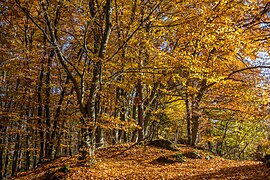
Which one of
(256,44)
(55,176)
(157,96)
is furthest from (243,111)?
(55,176)

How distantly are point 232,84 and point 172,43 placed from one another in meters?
4.19

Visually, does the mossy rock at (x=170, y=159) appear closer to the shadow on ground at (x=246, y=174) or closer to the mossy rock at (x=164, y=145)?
the mossy rock at (x=164, y=145)

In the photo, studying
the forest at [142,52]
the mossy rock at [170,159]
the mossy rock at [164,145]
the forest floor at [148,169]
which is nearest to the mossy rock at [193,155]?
the forest floor at [148,169]

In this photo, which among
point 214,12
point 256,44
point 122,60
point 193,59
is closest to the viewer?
point 193,59

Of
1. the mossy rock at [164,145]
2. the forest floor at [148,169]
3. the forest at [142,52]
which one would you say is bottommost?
the forest floor at [148,169]

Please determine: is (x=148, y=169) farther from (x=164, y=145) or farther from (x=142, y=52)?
(x=142, y=52)

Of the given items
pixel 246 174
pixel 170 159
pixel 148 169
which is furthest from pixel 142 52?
pixel 246 174

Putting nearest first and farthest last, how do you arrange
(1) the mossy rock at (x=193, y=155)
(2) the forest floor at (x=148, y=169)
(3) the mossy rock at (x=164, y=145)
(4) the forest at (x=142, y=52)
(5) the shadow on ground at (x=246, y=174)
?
(5) the shadow on ground at (x=246, y=174) < (2) the forest floor at (x=148, y=169) < (4) the forest at (x=142, y=52) < (1) the mossy rock at (x=193, y=155) < (3) the mossy rock at (x=164, y=145)

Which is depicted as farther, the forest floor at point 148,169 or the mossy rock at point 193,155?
the mossy rock at point 193,155

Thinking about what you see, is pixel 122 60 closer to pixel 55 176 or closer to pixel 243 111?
pixel 55 176

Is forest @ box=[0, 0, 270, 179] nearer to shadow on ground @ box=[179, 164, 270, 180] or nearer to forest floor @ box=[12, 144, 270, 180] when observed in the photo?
forest floor @ box=[12, 144, 270, 180]

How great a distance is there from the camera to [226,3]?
1026cm

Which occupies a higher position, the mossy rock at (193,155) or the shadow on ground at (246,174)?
the shadow on ground at (246,174)

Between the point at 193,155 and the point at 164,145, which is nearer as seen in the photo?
the point at 193,155
